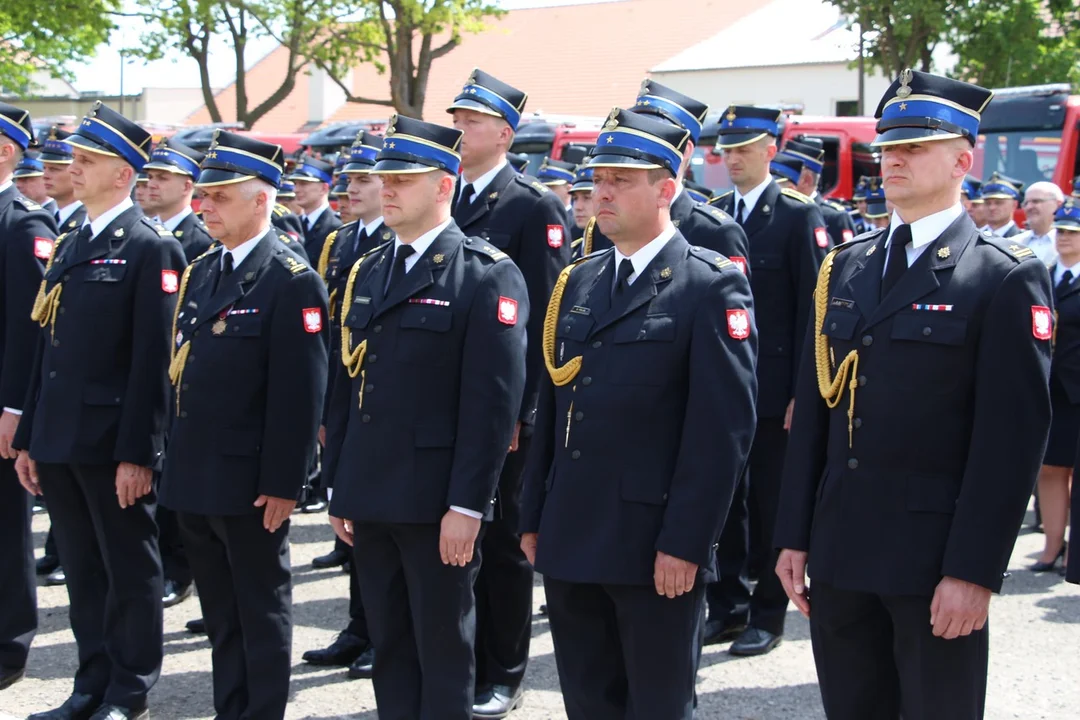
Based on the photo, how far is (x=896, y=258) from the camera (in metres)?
3.56

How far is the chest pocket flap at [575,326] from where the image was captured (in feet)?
12.9

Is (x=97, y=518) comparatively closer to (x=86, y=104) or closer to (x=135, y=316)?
(x=135, y=316)

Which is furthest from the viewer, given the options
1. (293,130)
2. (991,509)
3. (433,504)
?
(293,130)

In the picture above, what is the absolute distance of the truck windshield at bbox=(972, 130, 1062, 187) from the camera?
15.5 meters

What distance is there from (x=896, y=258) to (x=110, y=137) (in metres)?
3.30

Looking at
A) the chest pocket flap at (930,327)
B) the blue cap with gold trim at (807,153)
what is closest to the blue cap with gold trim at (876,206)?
the blue cap with gold trim at (807,153)

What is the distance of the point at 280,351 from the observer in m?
4.70

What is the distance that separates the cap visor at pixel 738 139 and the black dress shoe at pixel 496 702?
2704 millimetres

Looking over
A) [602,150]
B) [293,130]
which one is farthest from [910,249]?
[293,130]

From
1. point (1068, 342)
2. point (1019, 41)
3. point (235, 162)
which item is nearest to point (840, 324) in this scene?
point (235, 162)

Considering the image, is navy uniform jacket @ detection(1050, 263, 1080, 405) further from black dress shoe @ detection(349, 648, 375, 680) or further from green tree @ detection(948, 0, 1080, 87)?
green tree @ detection(948, 0, 1080, 87)

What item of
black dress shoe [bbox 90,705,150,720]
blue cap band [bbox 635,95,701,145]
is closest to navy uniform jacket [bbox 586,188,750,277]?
blue cap band [bbox 635,95,701,145]

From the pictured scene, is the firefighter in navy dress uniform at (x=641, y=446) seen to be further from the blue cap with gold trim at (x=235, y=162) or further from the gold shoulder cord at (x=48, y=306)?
the gold shoulder cord at (x=48, y=306)

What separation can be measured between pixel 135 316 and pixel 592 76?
115 feet
